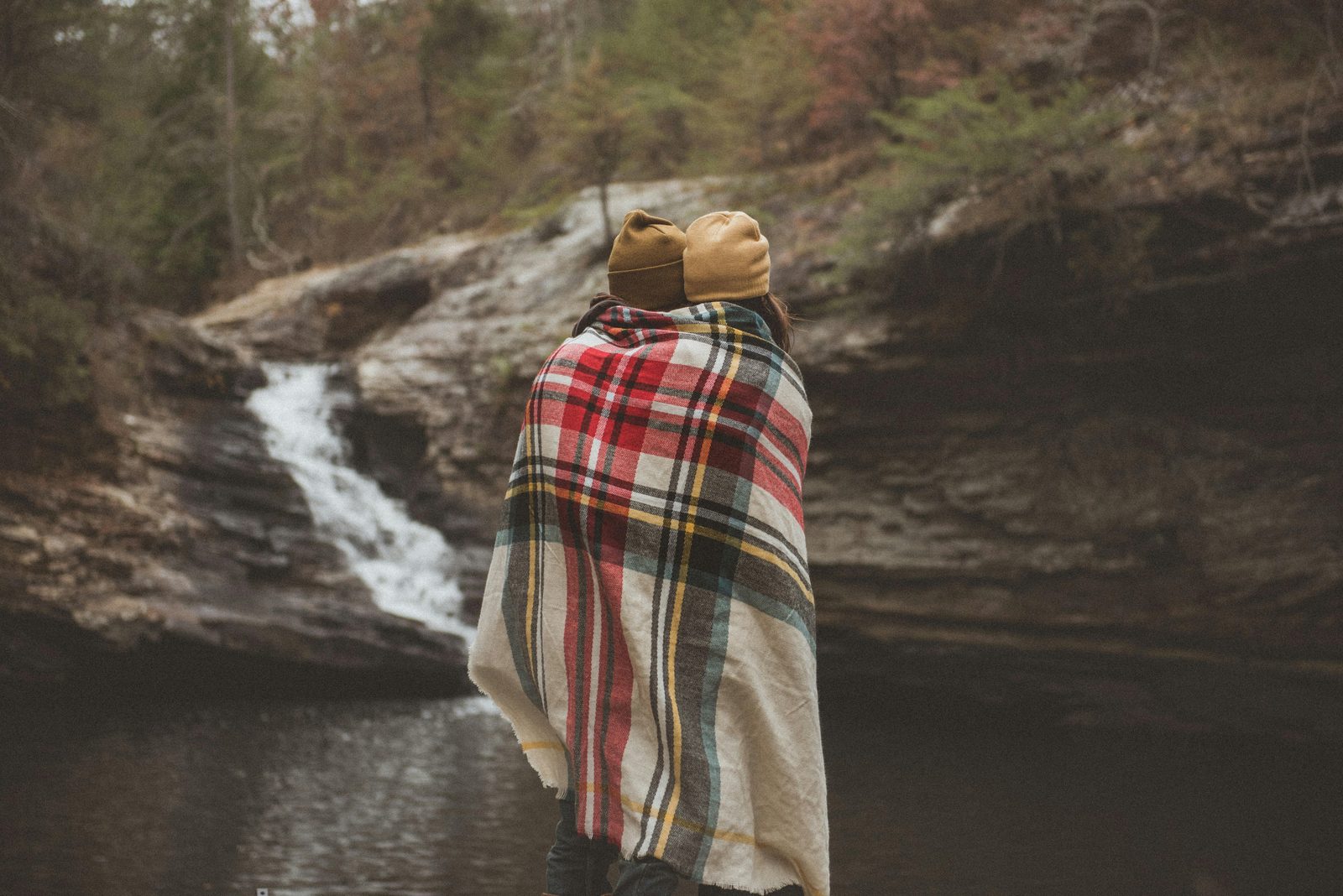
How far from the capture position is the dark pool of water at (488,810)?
17.7 feet

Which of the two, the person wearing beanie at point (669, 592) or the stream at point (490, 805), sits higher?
the person wearing beanie at point (669, 592)

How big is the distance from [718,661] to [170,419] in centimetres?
1119

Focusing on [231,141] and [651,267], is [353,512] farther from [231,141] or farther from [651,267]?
[231,141]

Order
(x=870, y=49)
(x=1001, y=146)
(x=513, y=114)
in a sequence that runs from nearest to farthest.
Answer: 1. (x=1001, y=146)
2. (x=870, y=49)
3. (x=513, y=114)

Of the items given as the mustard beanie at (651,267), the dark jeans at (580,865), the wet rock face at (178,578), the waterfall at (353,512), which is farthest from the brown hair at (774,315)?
the waterfall at (353,512)

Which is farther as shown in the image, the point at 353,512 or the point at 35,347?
the point at 353,512

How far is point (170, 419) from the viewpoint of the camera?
11.5 metres

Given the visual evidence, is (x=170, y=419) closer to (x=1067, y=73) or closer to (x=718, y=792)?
(x=1067, y=73)

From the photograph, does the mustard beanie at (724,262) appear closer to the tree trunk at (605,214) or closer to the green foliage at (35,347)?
the green foliage at (35,347)

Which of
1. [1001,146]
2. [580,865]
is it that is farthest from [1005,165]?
[580,865]

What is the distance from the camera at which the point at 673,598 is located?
6.82 ft

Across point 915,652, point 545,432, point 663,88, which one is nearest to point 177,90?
point 663,88

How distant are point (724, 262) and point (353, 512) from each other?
428 inches

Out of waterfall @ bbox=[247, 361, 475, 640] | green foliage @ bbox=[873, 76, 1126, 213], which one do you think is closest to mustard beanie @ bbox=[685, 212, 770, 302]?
green foliage @ bbox=[873, 76, 1126, 213]
